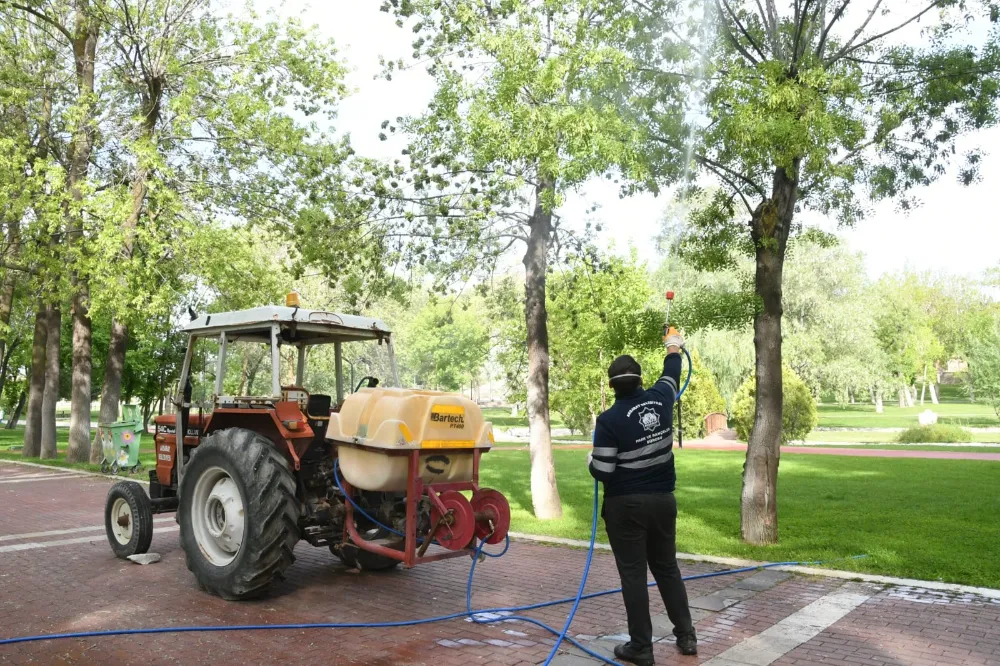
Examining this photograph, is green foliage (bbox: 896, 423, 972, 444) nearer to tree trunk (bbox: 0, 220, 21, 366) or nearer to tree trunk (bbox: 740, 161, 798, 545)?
tree trunk (bbox: 740, 161, 798, 545)

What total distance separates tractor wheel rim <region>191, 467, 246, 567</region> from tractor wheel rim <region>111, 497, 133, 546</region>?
169cm

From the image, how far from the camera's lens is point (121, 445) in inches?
679

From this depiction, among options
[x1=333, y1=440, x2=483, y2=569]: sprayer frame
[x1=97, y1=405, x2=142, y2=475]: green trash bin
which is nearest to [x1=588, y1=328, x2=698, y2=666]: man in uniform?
[x1=333, y1=440, x2=483, y2=569]: sprayer frame

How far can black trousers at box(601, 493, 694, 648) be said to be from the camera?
509 centimetres

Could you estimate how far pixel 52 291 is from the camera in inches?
756

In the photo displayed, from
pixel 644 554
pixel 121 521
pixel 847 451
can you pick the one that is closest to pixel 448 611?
pixel 644 554

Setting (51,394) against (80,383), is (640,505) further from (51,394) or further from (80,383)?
(51,394)

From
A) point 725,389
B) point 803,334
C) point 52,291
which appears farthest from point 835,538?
point 803,334

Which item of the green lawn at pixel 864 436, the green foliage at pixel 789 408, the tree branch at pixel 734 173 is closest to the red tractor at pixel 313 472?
the tree branch at pixel 734 173

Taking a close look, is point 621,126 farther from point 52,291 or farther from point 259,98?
point 52,291

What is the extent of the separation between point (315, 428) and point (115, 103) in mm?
15699

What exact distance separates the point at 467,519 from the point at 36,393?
22357mm

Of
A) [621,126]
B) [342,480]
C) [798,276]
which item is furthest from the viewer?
[798,276]

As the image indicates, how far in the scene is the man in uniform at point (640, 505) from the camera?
201 inches
